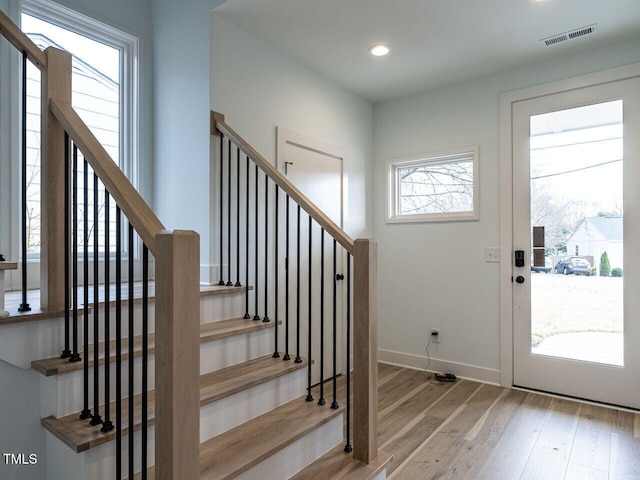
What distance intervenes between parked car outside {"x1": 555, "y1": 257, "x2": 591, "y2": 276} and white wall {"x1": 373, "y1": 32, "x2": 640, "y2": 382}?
1.58 ft

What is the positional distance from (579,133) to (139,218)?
3.23m

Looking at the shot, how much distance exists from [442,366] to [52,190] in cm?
330

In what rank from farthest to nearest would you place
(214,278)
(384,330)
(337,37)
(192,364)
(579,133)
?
1. (384,330)
2. (579,133)
3. (337,37)
4. (214,278)
5. (192,364)

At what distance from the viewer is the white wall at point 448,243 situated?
3.38 metres

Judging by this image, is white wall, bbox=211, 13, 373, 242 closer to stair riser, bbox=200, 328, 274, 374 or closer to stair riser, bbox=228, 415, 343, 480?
stair riser, bbox=200, 328, 274, 374

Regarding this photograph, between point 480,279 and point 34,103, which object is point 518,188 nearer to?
point 480,279

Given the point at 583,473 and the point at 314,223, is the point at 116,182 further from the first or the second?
the point at 583,473

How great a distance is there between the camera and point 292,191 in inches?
81.0

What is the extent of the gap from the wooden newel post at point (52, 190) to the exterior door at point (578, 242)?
3.13 meters

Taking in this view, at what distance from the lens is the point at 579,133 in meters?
3.03

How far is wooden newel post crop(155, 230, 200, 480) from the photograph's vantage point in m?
1.02

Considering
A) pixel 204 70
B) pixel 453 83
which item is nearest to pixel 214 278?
pixel 204 70

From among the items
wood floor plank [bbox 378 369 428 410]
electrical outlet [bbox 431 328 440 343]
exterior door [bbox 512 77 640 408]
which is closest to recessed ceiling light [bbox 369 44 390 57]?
exterior door [bbox 512 77 640 408]

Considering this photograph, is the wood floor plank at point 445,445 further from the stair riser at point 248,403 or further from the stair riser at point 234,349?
the stair riser at point 234,349
